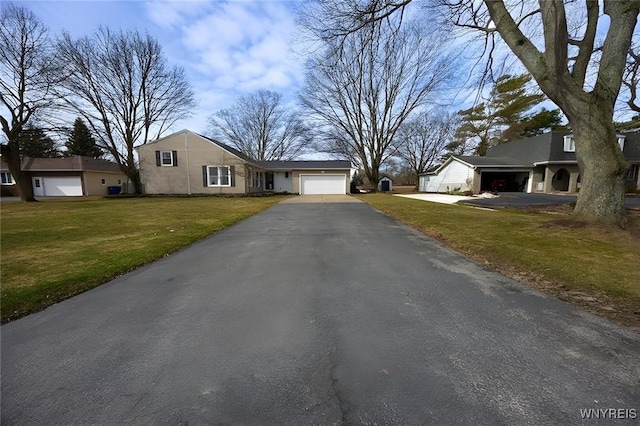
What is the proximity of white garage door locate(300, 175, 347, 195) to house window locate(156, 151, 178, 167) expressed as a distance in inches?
441

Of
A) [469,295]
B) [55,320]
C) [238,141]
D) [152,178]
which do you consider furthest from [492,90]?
[238,141]

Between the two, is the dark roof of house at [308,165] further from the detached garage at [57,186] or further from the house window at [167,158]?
the detached garage at [57,186]

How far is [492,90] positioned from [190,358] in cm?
1257

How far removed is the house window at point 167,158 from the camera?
918 inches

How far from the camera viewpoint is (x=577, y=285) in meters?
3.79

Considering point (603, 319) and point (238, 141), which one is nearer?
point (603, 319)

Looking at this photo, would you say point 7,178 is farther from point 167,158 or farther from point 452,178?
point 452,178

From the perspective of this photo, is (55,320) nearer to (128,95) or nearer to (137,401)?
(137,401)

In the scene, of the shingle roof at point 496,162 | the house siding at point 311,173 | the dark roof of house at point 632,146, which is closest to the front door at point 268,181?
the house siding at point 311,173

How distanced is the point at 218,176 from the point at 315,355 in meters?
23.3

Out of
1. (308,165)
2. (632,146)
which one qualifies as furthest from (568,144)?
(308,165)

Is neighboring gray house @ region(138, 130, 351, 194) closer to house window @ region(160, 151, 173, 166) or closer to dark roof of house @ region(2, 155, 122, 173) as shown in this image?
house window @ region(160, 151, 173, 166)

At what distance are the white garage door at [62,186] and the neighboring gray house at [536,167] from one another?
1519 inches

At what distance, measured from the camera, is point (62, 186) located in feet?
92.3
